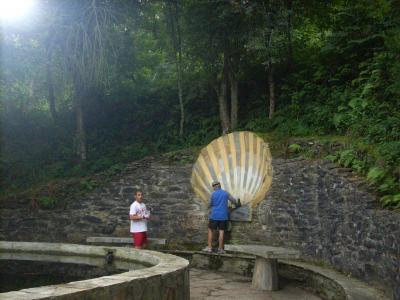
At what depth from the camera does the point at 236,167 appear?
36.3 feet

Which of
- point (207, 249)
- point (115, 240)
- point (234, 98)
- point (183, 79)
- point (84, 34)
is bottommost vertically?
point (207, 249)

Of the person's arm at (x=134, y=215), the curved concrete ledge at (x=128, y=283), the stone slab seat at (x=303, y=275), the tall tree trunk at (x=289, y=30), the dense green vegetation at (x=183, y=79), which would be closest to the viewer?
the curved concrete ledge at (x=128, y=283)

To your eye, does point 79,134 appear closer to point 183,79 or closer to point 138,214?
point 183,79

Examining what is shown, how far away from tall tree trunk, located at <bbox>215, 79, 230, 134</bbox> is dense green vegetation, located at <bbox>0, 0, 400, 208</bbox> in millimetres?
29

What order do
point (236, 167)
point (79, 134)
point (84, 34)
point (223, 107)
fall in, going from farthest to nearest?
point (79, 134)
point (223, 107)
point (84, 34)
point (236, 167)

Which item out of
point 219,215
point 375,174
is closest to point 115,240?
point 219,215

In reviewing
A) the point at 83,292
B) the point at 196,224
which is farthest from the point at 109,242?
the point at 83,292

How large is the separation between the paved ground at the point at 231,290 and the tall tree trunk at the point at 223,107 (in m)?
4.55

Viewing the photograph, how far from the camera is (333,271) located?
7820 millimetres

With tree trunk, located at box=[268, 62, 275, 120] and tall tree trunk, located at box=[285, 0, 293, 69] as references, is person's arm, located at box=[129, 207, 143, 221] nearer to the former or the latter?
tree trunk, located at box=[268, 62, 275, 120]

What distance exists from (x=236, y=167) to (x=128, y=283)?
6.85 meters

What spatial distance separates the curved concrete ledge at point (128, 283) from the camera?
3766 mm

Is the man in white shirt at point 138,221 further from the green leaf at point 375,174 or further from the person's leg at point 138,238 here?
the green leaf at point 375,174

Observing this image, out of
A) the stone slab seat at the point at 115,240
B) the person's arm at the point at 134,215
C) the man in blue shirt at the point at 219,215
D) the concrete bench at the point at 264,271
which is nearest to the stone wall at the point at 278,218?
the stone slab seat at the point at 115,240
